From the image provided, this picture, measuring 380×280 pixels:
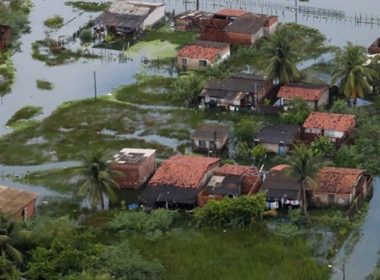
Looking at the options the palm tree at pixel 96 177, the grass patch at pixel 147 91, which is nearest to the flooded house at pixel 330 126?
the grass patch at pixel 147 91

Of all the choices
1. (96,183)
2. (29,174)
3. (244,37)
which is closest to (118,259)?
(96,183)

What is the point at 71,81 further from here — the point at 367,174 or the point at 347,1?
the point at 347,1

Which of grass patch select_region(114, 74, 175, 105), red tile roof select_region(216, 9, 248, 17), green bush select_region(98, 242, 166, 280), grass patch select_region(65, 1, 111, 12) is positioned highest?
grass patch select_region(65, 1, 111, 12)

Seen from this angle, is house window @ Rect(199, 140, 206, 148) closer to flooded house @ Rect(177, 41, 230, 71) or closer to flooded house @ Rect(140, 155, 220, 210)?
flooded house @ Rect(140, 155, 220, 210)

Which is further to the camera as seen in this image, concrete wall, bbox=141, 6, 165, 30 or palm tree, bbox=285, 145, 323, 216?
concrete wall, bbox=141, 6, 165, 30

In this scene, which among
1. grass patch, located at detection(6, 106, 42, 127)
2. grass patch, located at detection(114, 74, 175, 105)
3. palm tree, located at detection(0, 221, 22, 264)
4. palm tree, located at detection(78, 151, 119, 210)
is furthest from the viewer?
grass patch, located at detection(114, 74, 175, 105)

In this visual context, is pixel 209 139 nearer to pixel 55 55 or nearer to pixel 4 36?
pixel 55 55

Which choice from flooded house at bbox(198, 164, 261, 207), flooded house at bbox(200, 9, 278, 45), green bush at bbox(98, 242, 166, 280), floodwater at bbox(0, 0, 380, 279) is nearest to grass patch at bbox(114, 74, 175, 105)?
floodwater at bbox(0, 0, 380, 279)
